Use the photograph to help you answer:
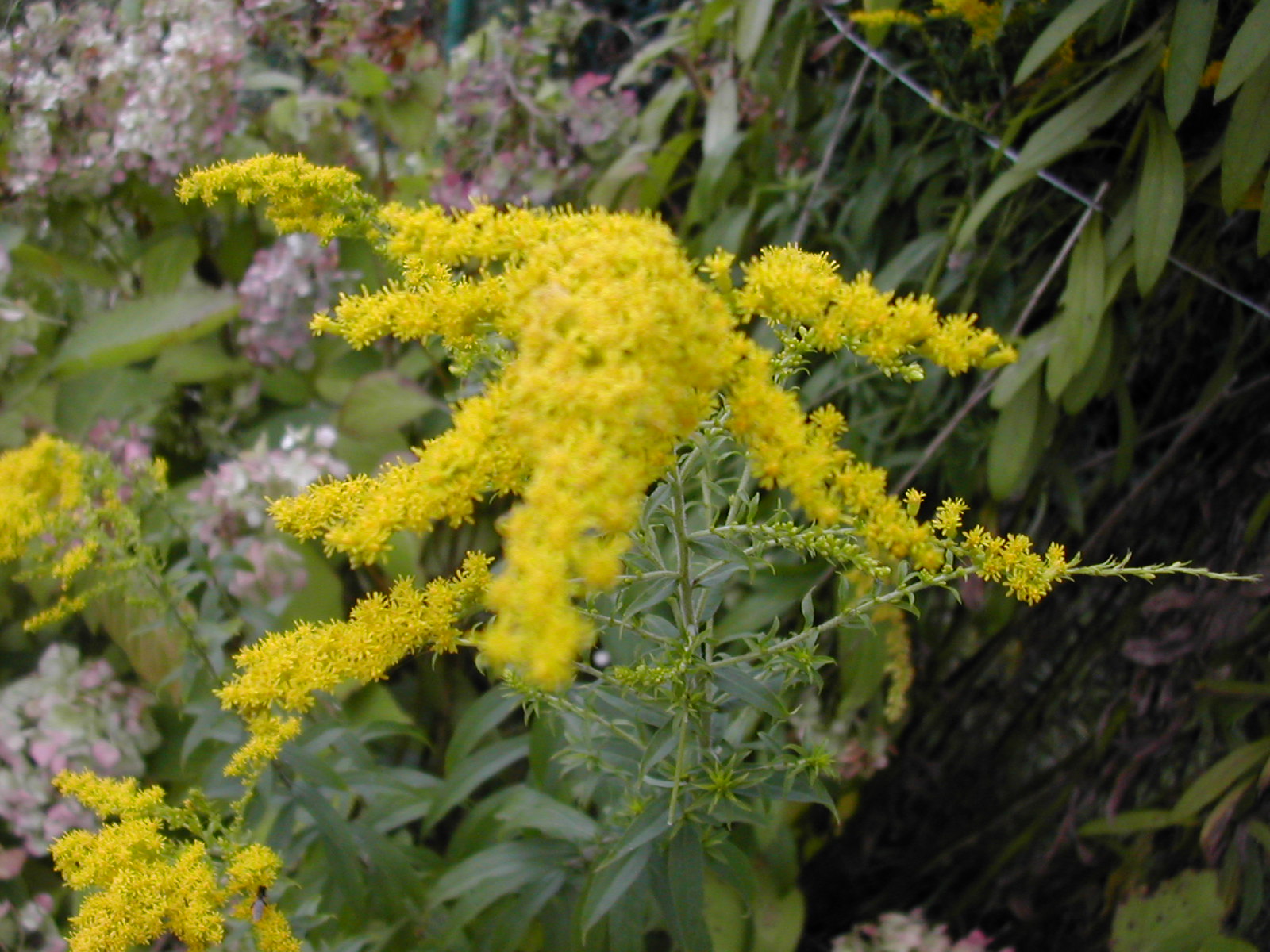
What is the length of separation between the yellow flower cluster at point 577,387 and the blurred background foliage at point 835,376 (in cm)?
24

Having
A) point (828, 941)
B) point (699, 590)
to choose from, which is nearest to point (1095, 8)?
point (699, 590)

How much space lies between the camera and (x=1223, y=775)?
1.15 m

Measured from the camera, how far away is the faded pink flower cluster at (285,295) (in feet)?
5.25

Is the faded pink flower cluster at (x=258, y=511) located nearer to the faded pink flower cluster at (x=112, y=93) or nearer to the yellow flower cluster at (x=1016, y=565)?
the faded pink flower cluster at (x=112, y=93)

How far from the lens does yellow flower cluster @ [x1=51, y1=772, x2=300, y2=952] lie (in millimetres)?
752

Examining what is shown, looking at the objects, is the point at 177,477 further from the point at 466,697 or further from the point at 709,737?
the point at 709,737

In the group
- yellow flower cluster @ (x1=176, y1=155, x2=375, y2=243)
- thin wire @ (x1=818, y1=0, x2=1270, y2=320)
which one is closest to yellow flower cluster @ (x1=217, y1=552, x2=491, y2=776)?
yellow flower cluster @ (x1=176, y1=155, x2=375, y2=243)

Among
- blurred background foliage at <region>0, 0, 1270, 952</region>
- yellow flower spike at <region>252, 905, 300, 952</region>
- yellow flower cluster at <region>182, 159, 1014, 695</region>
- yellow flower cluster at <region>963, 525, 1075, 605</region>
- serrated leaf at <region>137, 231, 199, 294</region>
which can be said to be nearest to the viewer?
yellow flower cluster at <region>182, 159, 1014, 695</region>

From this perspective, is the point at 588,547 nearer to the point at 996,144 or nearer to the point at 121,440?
the point at 996,144

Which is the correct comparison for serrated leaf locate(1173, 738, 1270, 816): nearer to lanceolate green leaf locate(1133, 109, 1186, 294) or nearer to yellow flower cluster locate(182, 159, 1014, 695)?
lanceolate green leaf locate(1133, 109, 1186, 294)

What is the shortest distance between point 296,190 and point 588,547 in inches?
16.4

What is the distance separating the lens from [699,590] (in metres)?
0.85

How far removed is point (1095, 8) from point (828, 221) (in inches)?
20.4

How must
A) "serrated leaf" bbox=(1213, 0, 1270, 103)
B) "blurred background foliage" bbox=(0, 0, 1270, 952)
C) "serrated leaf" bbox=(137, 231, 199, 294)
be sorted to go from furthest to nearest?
"serrated leaf" bbox=(137, 231, 199, 294) → "blurred background foliage" bbox=(0, 0, 1270, 952) → "serrated leaf" bbox=(1213, 0, 1270, 103)
